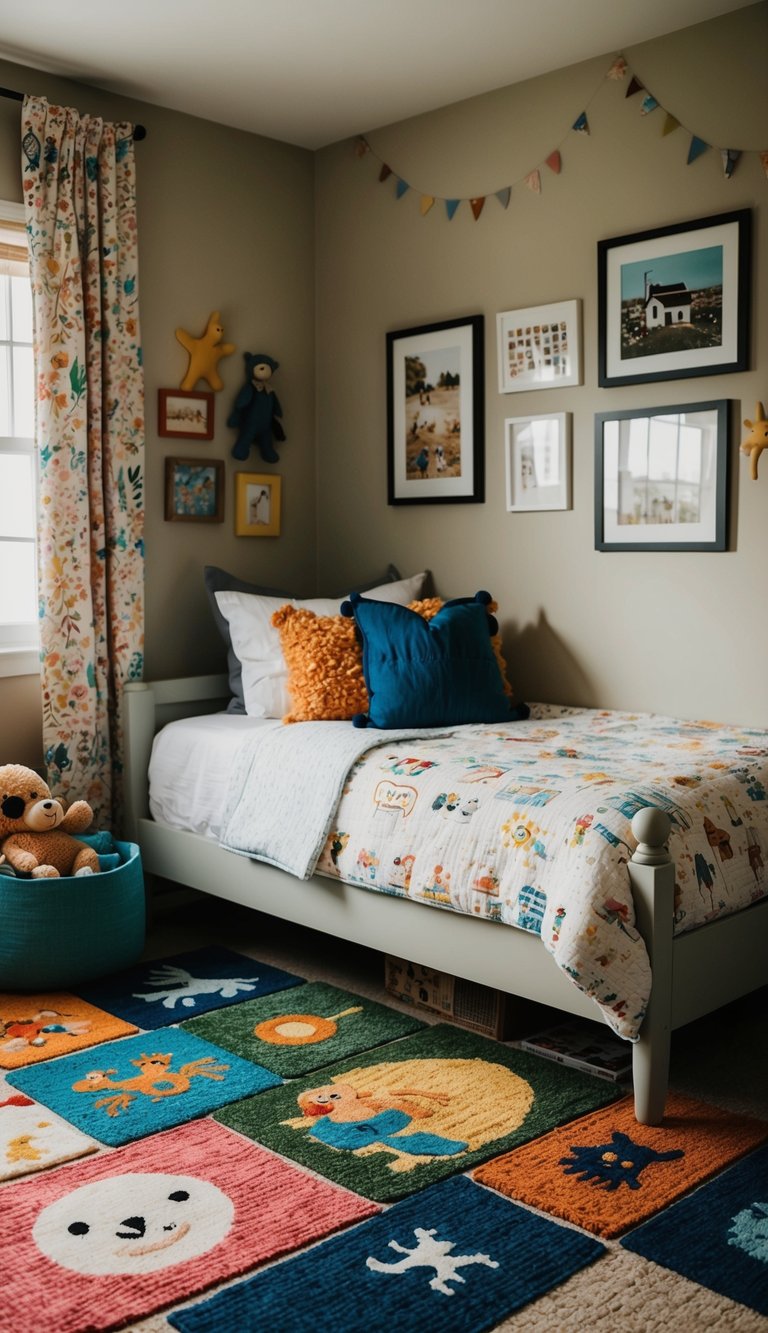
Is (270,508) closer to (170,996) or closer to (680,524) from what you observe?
(680,524)

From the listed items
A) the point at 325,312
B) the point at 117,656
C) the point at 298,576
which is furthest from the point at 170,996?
the point at 325,312

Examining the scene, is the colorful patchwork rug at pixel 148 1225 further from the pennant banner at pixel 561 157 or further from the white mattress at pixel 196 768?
the pennant banner at pixel 561 157

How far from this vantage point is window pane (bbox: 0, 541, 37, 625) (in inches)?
144

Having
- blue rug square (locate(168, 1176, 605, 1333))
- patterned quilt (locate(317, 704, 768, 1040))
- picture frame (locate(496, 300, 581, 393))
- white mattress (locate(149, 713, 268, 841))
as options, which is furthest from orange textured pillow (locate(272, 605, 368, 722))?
blue rug square (locate(168, 1176, 605, 1333))

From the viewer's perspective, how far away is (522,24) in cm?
325

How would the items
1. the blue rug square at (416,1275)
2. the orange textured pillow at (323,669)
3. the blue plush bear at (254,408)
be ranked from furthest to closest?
the blue plush bear at (254,408) → the orange textured pillow at (323,669) → the blue rug square at (416,1275)

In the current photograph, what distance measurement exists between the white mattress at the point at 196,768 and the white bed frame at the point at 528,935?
2.6 inches

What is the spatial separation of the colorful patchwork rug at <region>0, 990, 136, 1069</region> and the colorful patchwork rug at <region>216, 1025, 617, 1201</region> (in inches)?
20.8

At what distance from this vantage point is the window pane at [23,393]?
11.9 feet

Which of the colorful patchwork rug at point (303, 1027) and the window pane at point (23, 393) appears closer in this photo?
the colorful patchwork rug at point (303, 1027)

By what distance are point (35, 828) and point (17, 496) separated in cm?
105

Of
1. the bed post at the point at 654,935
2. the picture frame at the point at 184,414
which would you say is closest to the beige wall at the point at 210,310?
the picture frame at the point at 184,414

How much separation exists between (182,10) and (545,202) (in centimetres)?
118

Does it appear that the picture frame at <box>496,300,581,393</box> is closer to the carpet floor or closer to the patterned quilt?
the patterned quilt
